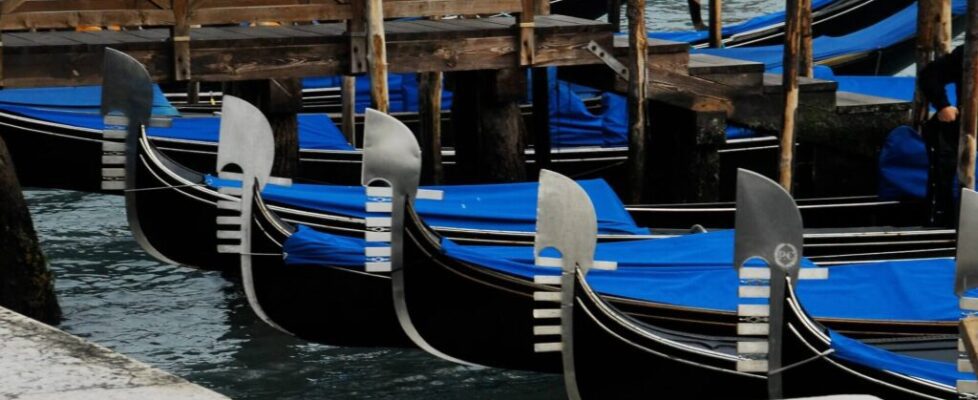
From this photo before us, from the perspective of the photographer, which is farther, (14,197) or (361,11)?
(361,11)

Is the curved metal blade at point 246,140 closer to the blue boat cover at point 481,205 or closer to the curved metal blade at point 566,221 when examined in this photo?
the blue boat cover at point 481,205

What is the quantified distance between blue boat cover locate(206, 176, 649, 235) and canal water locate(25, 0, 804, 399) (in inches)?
25.2

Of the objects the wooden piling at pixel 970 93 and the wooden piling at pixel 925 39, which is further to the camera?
the wooden piling at pixel 925 39

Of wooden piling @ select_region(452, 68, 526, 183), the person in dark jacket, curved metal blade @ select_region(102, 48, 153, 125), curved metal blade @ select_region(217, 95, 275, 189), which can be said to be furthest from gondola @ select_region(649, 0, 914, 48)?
curved metal blade @ select_region(217, 95, 275, 189)

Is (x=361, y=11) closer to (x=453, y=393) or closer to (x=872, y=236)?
(x=453, y=393)

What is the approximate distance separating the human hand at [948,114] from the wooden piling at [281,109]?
2934mm

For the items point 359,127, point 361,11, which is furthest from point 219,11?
point 359,127

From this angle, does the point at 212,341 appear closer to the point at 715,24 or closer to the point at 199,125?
the point at 199,125

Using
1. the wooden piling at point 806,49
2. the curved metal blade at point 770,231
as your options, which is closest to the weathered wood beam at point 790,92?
the wooden piling at point 806,49

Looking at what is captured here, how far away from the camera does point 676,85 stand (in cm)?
826

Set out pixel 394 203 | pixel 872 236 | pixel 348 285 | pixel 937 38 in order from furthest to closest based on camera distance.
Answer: pixel 937 38
pixel 872 236
pixel 348 285
pixel 394 203

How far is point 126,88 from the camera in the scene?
689 cm

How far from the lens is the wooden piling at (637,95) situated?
8016 mm

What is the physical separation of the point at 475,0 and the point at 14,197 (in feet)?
7.19
